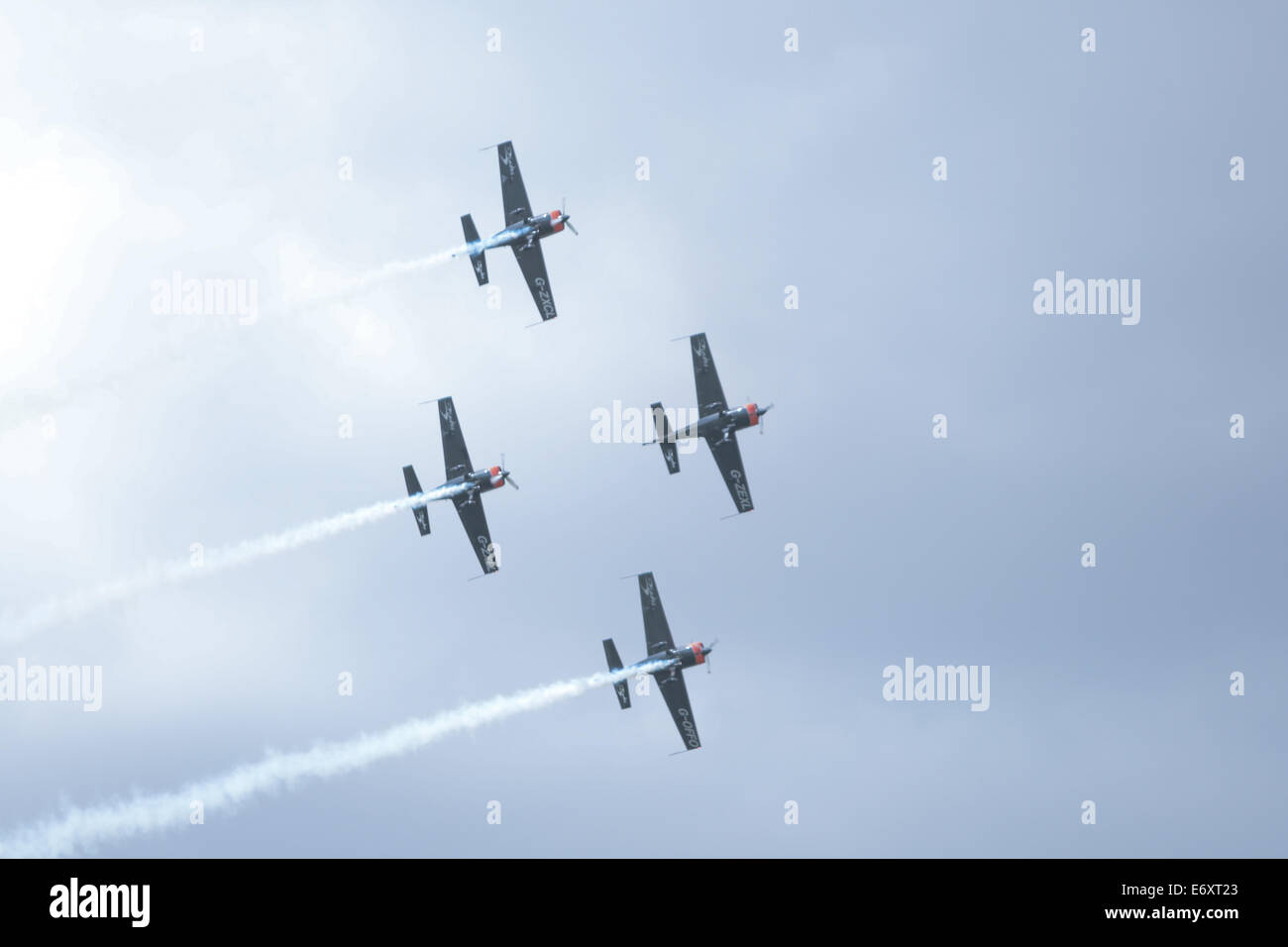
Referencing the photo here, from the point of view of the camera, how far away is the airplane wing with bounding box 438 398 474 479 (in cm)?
12406

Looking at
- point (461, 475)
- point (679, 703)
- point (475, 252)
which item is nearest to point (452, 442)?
point (461, 475)

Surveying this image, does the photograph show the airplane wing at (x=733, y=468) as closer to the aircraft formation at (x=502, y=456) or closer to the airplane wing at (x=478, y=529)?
the aircraft formation at (x=502, y=456)

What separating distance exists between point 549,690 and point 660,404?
2040 centimetres

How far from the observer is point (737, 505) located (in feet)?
425

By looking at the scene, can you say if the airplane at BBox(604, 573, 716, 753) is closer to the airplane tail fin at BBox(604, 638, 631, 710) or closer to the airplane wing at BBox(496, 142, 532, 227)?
the airplane tail fin at BBox(604, 638, 631, 710)

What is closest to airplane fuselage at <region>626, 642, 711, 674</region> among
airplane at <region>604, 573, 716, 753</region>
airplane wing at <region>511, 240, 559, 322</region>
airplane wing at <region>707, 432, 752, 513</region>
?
airplane at <region>604, 573, 716, 753</region>

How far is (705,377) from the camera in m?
124

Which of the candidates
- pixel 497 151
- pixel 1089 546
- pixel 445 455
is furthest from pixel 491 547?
pixel 1089 546

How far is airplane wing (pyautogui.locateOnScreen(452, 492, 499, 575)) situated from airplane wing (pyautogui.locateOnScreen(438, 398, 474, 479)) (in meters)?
1.89

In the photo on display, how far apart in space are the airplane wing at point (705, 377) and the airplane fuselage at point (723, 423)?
47 centimetres

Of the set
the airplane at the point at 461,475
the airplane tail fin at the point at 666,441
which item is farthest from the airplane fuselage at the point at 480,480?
the airplane tail fin at the point at 666,441

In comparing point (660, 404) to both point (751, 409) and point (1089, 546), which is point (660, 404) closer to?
point (751, 409)
